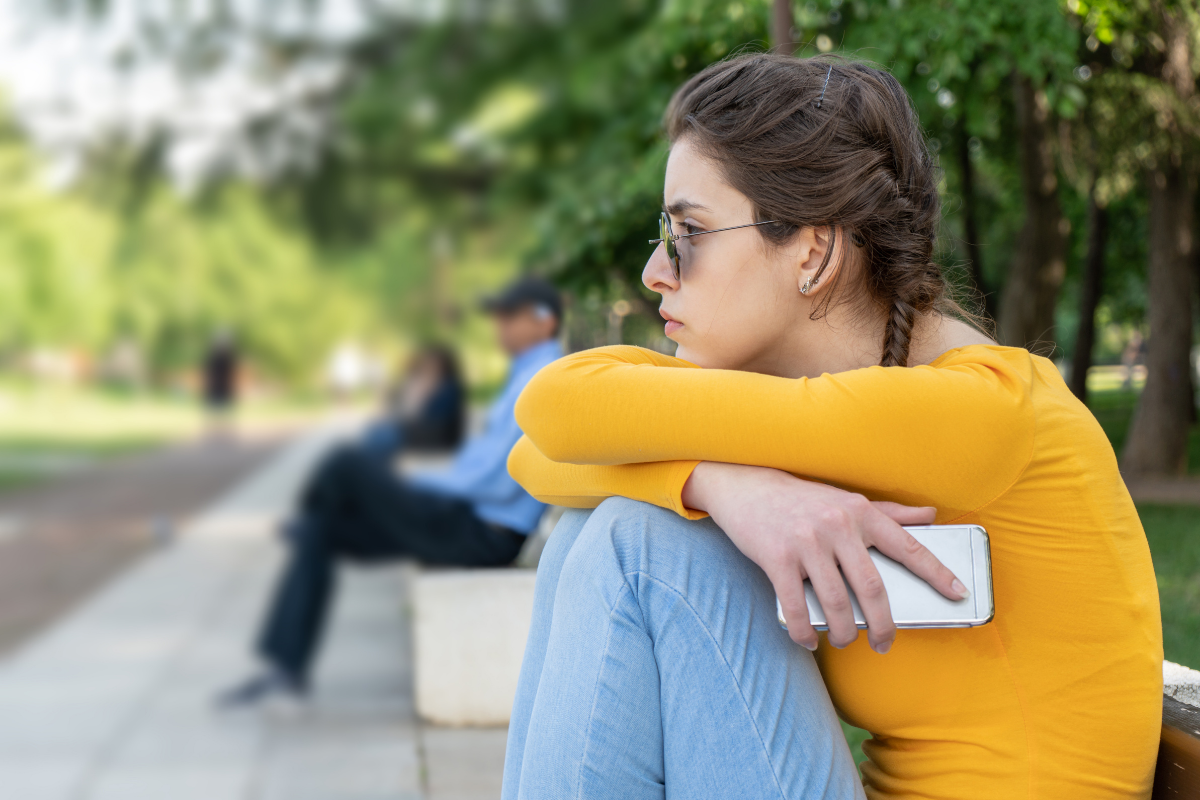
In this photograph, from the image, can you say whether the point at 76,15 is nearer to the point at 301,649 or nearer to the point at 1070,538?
the point at 301,649

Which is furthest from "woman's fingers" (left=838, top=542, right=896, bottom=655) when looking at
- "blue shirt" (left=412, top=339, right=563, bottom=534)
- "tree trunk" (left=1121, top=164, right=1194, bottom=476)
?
"tree trunk" (left=1121, top=164, right=1194, bottom=476)

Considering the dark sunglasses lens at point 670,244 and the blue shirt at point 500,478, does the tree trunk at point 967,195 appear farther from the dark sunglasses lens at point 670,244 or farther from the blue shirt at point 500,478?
the dark sunglasses lens at point 670,244

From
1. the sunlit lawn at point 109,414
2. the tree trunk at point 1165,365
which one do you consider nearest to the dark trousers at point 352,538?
the sunlit lawn at point 109,414

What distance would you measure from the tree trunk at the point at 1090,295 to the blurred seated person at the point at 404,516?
9.36 metres

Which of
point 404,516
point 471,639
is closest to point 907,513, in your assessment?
point 471,639

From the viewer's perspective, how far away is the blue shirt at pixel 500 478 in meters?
3.11

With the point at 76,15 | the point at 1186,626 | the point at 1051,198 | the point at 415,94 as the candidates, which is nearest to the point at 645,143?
the point at 415,94

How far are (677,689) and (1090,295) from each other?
12.4 m

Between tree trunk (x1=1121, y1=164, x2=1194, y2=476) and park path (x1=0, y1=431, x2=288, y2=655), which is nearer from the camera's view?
park path (x1=0, y1=431, x2=288, y2=655)

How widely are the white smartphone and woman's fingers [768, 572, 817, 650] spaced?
7 cm

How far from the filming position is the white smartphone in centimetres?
90

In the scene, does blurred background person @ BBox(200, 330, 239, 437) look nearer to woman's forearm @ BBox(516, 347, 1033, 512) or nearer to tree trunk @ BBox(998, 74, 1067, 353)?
woman's forearm @ BBox(516, 347, 1033, 512)

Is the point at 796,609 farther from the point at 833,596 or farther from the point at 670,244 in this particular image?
the point at 670,244

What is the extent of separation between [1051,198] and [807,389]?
26.6ft
